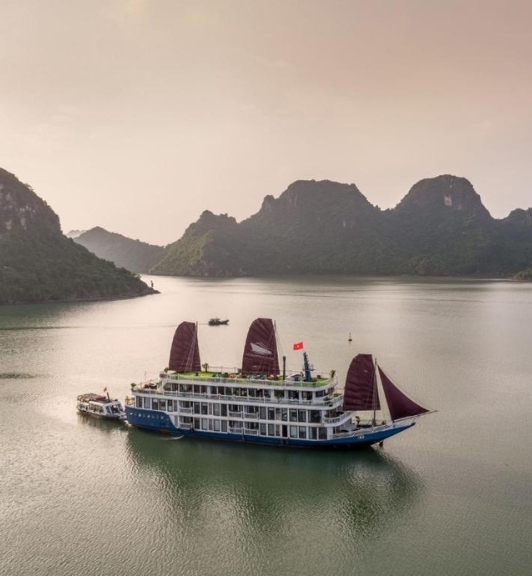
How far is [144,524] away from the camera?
97.0ft

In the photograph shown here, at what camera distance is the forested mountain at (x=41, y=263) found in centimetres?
14938

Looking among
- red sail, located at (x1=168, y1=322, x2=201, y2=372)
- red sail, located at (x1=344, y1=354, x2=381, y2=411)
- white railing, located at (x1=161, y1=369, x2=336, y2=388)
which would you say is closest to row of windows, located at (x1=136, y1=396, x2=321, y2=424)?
white railing, located at (x1=161, y1=369, x2=336, y2=388)

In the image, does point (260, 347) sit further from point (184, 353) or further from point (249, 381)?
point (184, 353)

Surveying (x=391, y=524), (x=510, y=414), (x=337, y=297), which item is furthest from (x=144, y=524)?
(x=337, y=297)

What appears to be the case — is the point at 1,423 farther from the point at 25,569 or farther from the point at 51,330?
the point at 51,330

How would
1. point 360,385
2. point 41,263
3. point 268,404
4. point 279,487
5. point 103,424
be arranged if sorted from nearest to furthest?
point 279,487 < point 360,385 < point 268,404 < point 103,424 < point 41,263

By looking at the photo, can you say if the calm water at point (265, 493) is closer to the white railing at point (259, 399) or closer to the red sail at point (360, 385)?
the white railing at point (259, 399)

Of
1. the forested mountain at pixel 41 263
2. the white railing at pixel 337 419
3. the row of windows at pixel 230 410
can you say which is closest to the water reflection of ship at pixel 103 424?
the row of windows at pixel 230 410

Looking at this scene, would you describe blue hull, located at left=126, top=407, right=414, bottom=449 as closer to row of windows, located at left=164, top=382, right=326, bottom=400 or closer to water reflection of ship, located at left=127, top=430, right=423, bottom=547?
water reflection of ship, located at left=127, top=430, right=423, bottom=547

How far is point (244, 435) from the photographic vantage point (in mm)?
39844

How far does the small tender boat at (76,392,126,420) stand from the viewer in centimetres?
4722

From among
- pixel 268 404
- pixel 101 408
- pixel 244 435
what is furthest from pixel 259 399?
pixel 101 408

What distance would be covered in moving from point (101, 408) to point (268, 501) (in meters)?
21.7

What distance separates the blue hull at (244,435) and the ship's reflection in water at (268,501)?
606 mm
